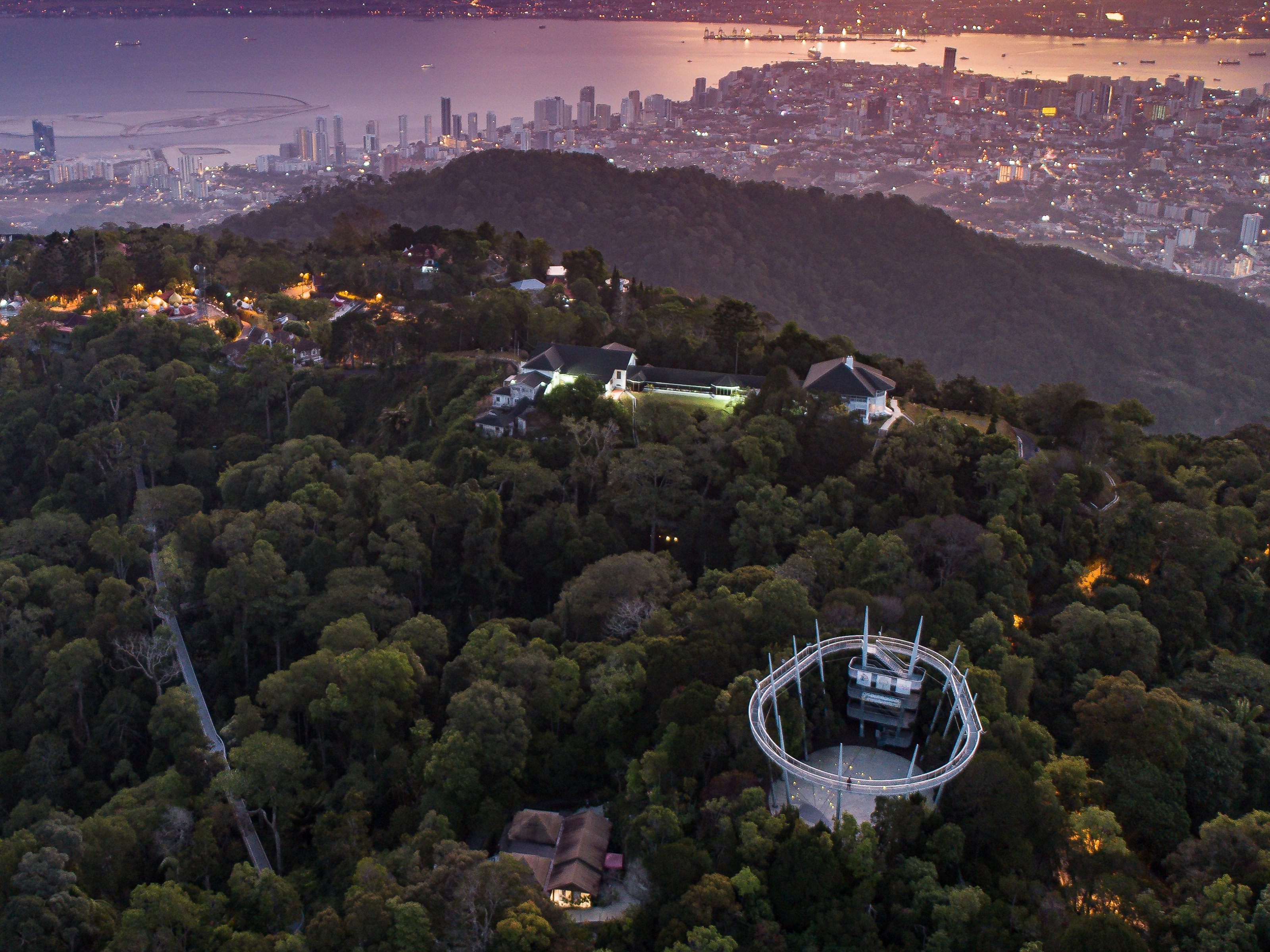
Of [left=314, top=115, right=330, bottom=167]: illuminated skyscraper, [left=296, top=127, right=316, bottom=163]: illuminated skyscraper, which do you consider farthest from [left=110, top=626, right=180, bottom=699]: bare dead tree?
[left=314, top=115, right=330, bottom=167]: illuminated skyscraper

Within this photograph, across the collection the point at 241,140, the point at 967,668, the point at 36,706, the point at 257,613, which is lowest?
the point at 36,706

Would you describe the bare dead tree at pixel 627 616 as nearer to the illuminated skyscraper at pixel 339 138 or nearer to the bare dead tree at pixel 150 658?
the bare dead tree at pixel 150 658

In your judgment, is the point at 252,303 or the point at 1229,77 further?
the point at 1229,77

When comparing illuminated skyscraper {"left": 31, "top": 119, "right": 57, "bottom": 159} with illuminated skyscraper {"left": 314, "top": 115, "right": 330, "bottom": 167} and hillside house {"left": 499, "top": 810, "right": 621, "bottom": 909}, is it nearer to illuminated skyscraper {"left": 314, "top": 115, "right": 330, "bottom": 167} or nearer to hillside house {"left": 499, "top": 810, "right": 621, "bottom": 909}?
illuminated skyscraper {"left": 314, "top": 115, "right": 330, "bottom": 167}

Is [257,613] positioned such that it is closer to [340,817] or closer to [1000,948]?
[340,817]

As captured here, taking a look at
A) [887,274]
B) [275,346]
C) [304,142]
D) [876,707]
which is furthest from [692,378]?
[304,142]

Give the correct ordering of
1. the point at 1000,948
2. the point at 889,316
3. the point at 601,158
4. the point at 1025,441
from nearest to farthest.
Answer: the point at 1000,948, the point at 1025,441, the point at 889,316, the point at 601,158

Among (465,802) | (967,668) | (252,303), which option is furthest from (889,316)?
(465,802)
